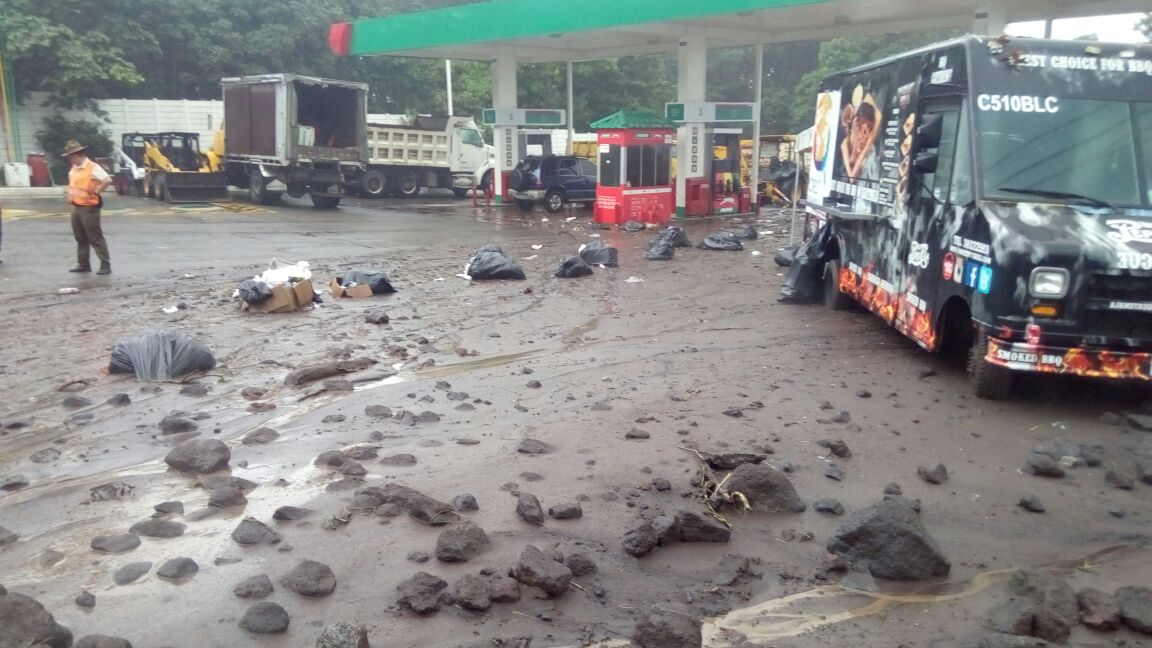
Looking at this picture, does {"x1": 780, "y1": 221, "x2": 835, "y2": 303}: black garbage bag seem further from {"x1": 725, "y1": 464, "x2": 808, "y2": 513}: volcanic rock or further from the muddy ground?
{"x1": 725, "y1": 464, "x2": 808, "y2": 513}: volcanic rock

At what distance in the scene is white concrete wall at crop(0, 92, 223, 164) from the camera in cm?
3136

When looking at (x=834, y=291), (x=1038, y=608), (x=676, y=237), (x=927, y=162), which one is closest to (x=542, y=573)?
(x=1038, y=608)

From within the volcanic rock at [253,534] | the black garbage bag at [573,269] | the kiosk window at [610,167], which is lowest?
the volcanic rock at [253,534]

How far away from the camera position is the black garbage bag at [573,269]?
44.5ft

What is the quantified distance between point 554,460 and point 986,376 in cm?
344

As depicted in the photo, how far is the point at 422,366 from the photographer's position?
27.3 feet

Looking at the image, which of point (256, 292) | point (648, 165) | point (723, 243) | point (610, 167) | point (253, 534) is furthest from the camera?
point (648, 165)

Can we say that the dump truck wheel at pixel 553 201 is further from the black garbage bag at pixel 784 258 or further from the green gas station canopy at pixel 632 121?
the black garbage bag at pixel 784 258

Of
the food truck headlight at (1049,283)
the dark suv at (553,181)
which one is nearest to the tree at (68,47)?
the dark suv at (553,181)

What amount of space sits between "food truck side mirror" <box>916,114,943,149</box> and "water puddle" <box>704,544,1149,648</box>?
152 inches

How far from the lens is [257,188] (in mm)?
27141

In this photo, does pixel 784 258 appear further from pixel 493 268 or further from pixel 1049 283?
pixel 1049 283

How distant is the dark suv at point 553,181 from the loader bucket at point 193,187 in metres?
8.68

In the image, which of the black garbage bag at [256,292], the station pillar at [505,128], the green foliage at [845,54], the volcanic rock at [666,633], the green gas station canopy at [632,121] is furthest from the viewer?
the green foliage at [845,54]
